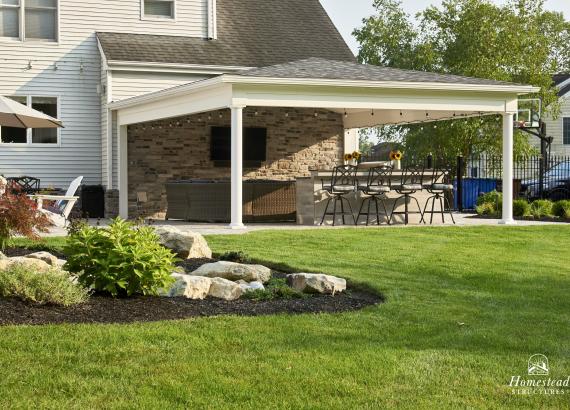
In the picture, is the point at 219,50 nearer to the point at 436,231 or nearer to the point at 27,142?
the point at 27,142

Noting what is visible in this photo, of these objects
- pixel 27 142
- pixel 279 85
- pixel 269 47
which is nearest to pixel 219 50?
pixel 269 47

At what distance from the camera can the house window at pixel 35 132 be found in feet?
73.2

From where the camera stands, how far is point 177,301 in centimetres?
834

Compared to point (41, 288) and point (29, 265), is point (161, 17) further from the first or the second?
point (41, 288)

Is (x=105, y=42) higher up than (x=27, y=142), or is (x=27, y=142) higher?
(x=105, y=42)

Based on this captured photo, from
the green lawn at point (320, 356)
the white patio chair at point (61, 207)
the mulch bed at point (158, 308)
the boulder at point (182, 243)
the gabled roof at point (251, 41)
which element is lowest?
the green lawn at point (320, 356)

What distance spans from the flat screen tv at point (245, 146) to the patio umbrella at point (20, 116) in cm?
754

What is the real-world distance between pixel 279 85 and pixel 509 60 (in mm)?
17860

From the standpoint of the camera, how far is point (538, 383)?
5.67m

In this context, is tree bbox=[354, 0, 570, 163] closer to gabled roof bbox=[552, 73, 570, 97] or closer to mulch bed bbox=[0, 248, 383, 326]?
gabled roof bbox=[552, 73, 570, 97]

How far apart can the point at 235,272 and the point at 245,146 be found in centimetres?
1395

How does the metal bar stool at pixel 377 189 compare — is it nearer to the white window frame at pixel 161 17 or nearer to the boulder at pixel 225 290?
the white window frame at pixel 161 17

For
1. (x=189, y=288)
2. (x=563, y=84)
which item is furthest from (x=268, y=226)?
(x=563, y=84)

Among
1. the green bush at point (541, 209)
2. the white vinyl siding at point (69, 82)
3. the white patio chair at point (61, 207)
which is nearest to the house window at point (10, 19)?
the white vinyl siding at point (69, 82)
